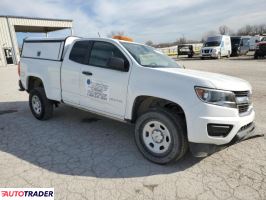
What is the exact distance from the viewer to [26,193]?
295 centimetres

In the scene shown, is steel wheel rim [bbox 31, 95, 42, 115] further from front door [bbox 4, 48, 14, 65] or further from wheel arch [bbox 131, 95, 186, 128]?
front door [bbox 4, 48, 14, 65]

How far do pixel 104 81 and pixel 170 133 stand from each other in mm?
1434

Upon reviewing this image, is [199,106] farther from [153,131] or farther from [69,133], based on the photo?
[69,133]

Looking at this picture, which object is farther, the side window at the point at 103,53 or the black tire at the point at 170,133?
the side window at the point at 103,53

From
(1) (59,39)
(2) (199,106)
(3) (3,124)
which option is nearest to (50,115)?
(3) (3,124)

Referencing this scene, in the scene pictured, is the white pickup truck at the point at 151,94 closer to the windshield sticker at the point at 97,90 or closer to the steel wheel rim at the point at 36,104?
the windshield sticker at the point at 97,90

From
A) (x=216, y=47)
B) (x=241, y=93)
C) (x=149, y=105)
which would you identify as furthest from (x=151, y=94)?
Result: (x=216, y=47)

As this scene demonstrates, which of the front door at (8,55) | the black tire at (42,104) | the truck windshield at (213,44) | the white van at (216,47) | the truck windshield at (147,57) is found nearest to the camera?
the truck windshield at (147,57)

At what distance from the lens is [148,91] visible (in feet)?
11.5

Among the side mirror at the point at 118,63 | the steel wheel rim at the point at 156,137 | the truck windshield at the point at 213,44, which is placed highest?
the truck windshield at the point at 213,44

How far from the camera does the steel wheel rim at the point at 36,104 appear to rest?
219 inches

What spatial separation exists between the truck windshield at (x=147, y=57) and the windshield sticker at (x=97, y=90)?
718 mm

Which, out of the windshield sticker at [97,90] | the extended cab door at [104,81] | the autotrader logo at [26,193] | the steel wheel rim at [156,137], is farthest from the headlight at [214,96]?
the autotrader logo at [26,193]

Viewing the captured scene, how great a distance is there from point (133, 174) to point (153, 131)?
2.33 feet
